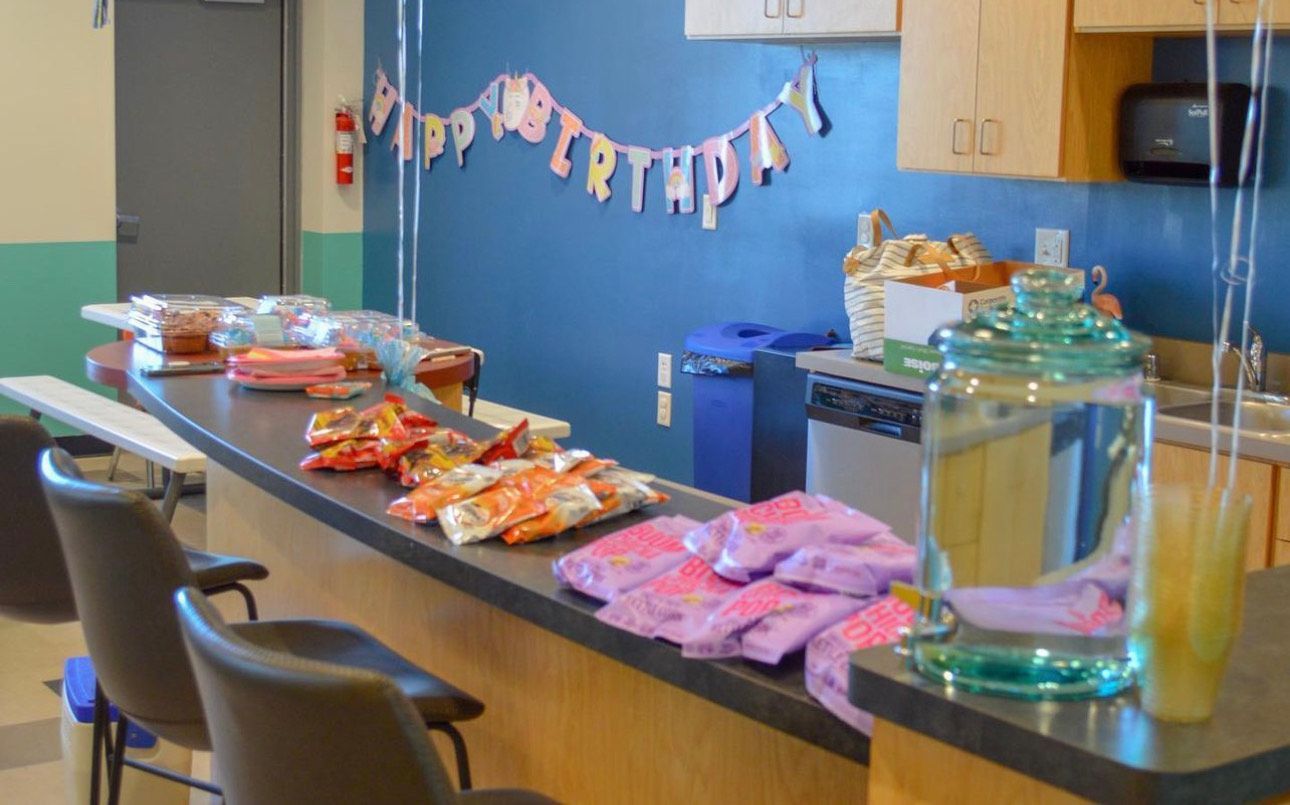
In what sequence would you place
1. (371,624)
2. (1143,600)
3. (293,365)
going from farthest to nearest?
(293,365)
(371,624)
(1143,600)

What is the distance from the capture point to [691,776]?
1.97 metres

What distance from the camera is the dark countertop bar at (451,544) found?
1.57 metres

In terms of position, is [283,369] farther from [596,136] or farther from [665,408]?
[596,136]

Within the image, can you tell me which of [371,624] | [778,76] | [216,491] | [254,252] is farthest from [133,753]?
[254,252]

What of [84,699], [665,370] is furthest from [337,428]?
[665,370]

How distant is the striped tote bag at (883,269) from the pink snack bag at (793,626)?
9.80ft

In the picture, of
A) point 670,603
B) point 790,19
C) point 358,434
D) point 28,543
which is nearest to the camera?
point 670,603

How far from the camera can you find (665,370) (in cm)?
614

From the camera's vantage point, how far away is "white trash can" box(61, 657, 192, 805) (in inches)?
122

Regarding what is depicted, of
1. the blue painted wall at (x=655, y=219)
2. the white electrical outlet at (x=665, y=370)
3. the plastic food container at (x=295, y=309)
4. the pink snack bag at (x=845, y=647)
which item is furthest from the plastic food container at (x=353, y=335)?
the white electrical outlet at (x=665, y=370)

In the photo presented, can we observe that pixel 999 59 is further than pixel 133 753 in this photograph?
Yes

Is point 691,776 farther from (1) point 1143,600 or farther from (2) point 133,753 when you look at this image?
(2) point 133,753

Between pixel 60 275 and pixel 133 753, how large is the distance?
423cm

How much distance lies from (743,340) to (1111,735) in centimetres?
406
